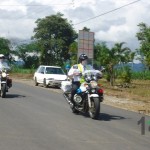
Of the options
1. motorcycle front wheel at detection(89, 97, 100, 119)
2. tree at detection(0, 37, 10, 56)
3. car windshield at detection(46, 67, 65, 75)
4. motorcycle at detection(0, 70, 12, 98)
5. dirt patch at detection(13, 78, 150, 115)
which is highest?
tree at detection(0, 37, 10, 56)

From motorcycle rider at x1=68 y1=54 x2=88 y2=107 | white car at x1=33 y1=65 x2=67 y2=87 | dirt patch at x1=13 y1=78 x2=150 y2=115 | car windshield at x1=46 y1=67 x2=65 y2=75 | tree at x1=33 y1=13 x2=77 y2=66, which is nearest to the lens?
motorcycle rider at x1=68 y1=54 x2=88 y2=107

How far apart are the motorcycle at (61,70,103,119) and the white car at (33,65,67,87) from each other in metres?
15.3

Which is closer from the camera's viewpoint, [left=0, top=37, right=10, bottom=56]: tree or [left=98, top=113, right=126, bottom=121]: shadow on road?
[left=98, top=113, right=126, bottom=121]: shadow on road

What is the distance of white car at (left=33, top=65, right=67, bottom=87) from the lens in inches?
1109

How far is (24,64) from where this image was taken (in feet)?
270

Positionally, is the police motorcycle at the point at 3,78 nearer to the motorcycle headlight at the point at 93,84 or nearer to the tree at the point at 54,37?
the motorcycle headlight at the point at 93,84

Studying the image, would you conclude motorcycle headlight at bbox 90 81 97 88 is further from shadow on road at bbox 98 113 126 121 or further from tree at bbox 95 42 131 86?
tree at bbox 95 42 131 86

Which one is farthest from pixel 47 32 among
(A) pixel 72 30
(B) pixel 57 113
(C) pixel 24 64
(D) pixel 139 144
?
(D) pixel 139 144

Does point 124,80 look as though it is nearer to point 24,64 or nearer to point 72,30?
point 72,30

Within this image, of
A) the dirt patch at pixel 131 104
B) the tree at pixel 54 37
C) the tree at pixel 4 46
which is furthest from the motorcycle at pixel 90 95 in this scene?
the tree at pixel 4 46

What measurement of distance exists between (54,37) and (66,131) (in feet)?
166

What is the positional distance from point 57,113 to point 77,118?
1125 mm

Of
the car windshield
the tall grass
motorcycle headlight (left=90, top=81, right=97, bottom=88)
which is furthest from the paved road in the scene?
the tall grass

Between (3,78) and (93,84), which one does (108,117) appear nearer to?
Result: (93,84)
